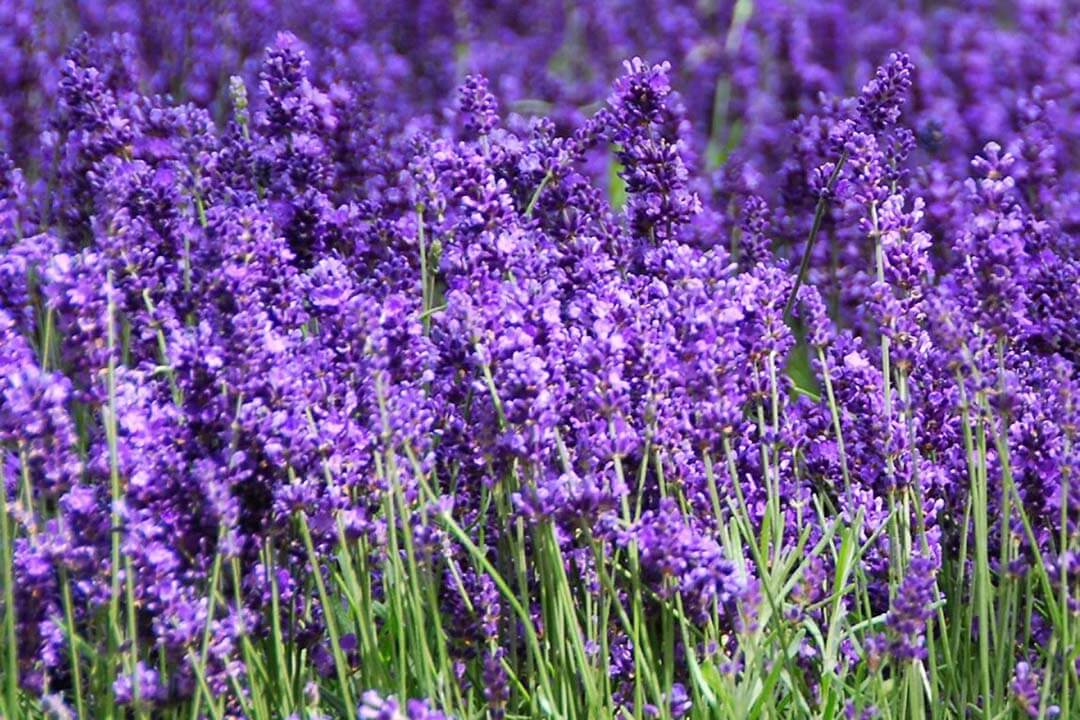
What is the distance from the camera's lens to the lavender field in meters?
2.24

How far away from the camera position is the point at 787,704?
8.82 ft

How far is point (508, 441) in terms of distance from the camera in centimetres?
229

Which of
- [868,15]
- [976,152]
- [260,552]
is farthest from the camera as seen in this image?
[868,15]

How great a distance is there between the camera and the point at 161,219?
2914mm

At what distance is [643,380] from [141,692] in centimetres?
81

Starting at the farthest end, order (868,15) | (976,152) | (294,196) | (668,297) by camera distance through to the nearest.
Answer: (868,15) < (976,152) < (294,196) < (668,297)

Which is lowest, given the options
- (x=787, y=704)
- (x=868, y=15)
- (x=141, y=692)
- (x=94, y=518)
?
(x=787, y=704)

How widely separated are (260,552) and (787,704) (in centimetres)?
86

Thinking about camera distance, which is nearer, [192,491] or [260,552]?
[192,491]

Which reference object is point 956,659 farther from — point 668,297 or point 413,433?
point 413,433

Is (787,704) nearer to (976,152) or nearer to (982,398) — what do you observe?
(982,398)

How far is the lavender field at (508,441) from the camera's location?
7.35ft

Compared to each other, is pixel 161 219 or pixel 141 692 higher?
pixel 161 219

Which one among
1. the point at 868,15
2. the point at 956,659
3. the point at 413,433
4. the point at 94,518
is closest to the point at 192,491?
the point at 94,518
